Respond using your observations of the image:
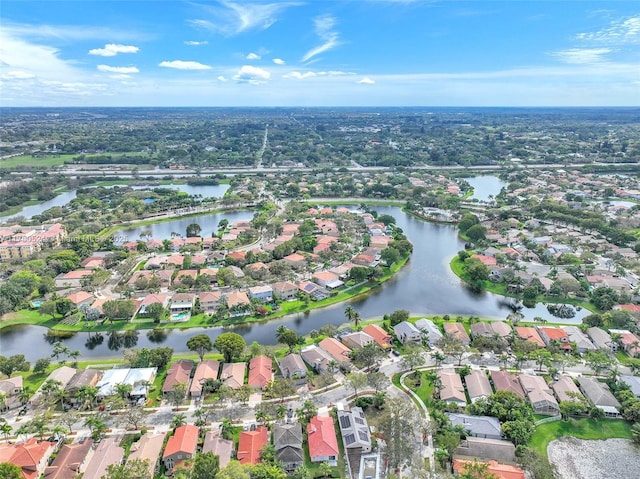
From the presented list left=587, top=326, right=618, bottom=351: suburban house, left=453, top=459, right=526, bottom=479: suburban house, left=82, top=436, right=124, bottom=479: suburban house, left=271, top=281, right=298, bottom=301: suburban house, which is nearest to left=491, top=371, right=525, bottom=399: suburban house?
left=453, top=459, right=526, bottom=479: suburban house

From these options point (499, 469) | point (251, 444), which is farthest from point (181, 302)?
point (499, 469)

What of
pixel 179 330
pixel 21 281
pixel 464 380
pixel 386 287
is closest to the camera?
pixel 464 380

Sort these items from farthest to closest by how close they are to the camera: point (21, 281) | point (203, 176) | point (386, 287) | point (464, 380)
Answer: point (203, 176), point (386, 287), point (21, 281), point (464, 380)

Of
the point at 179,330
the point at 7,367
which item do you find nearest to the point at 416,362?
the point at 179,330

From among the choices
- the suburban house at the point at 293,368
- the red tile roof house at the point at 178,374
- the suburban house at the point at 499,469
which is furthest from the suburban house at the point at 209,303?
the suburban house at the point at 499,469

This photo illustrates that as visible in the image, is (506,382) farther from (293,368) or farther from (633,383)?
(293,368)

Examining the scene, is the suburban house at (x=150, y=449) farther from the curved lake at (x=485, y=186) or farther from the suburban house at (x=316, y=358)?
the curved lake at (x=485, y=186)

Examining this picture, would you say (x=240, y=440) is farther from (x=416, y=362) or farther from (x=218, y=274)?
(x=218, y=274)
